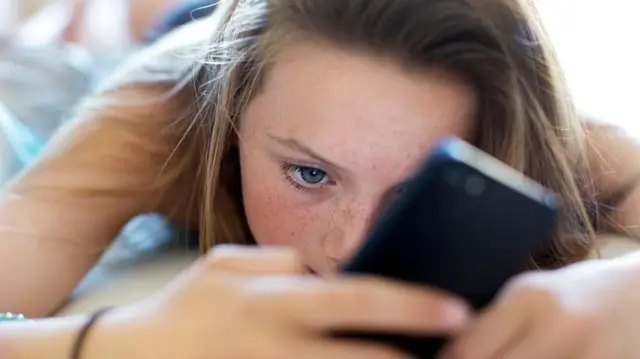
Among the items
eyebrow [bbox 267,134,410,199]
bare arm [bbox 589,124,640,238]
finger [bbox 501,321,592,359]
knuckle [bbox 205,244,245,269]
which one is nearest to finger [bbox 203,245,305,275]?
knuckle [bbox 205,244,245,269]

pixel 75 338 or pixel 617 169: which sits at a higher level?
pixel 75 338

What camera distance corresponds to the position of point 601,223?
76 centimetres

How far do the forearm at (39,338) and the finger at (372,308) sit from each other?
0.50 ft

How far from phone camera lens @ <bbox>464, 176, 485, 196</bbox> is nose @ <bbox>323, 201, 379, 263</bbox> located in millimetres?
276

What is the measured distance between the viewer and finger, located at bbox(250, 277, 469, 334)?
0.34 metres

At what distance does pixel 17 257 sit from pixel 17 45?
1.84ft

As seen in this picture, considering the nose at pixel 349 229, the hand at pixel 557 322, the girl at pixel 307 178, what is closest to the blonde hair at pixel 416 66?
the girl at pixel 307 178

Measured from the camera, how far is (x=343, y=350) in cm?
34

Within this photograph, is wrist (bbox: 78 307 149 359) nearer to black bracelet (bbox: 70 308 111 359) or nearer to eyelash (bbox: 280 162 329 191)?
black bracelet (bbox: 70 308 111 359)

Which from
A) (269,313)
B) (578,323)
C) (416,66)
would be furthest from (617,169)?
(269,313)

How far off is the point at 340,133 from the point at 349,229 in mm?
70

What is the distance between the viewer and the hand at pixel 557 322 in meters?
0.36

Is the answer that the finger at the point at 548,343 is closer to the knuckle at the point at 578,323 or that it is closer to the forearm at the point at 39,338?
the knuckle at the point at 578,323

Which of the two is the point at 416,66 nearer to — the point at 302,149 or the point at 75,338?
the point at 302,149
